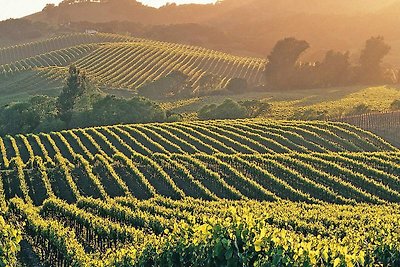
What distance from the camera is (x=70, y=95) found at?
6950 cm

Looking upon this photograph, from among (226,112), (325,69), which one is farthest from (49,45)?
(226,112)

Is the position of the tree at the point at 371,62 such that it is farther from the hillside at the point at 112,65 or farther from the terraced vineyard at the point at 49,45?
the terraced vineyard at the point at 49,45

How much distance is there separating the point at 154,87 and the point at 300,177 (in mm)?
65818

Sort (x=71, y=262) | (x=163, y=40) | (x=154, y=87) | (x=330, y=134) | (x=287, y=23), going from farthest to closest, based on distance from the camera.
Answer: (x=287, y=23)
(x=163, y=40)
(x=154, y=87)
(x=330, y=134)
(x=71, y=262)

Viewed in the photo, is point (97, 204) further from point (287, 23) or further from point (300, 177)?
point (287, 23)

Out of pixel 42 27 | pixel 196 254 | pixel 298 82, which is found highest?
pixel 42 27

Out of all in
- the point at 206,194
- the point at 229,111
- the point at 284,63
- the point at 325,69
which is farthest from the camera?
the point at 284,63

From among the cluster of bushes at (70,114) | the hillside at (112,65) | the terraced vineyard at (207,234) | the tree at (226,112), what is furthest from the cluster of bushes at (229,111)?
the terraced vineyard at (207,234)

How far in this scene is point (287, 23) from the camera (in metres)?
187

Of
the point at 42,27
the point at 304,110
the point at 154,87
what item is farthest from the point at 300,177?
the point at 42,27

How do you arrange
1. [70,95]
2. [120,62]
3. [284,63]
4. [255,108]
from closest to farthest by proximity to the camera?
1. [70,95]
2. [255,108]
3. [284,63]
4. [120,62]

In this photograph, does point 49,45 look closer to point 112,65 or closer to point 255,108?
point 112,65

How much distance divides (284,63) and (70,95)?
170 ft

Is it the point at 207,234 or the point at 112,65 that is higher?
the point at 112,65
